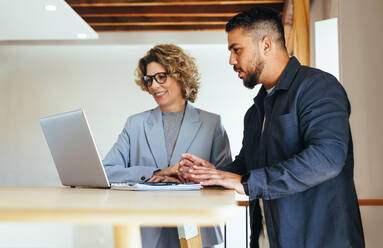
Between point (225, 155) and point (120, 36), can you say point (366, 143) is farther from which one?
point (120, 36)

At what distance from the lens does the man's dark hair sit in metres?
1.85

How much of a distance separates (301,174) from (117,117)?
177 inches

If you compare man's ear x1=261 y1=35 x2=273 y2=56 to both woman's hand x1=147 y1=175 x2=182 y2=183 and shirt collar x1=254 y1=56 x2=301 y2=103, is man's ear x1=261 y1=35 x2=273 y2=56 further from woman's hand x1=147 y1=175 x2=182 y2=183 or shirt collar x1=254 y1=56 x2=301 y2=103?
woman's hand x1=147 y1=175 x2=182 y2=183

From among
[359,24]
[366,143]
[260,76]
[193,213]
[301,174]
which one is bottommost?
[366,143]

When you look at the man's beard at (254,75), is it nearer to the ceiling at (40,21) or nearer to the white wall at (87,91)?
the ceiling at (40,21)

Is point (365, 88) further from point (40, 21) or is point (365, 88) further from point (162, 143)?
point (40, 21)

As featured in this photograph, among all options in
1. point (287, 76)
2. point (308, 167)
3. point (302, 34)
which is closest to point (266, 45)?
point (287, 76)

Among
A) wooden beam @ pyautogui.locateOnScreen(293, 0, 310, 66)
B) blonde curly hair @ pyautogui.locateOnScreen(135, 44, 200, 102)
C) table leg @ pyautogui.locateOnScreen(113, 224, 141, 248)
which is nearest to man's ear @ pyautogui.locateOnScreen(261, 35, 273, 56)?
blonde curly hair @ pyautogui.locateOnScreen(135, 44, 200, 102)

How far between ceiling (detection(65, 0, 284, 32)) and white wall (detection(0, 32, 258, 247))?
15 cm

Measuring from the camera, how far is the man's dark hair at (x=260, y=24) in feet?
6.07

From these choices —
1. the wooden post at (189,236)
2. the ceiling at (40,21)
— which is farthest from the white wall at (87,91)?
the wooden post at (189,236)

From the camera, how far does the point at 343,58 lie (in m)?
2.57

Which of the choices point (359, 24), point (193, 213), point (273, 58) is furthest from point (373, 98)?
point (193, 213)

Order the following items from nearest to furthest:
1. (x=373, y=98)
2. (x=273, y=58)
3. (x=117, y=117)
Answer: (x=273, y=58), (x=373, y=98), (x=117, y=117)
